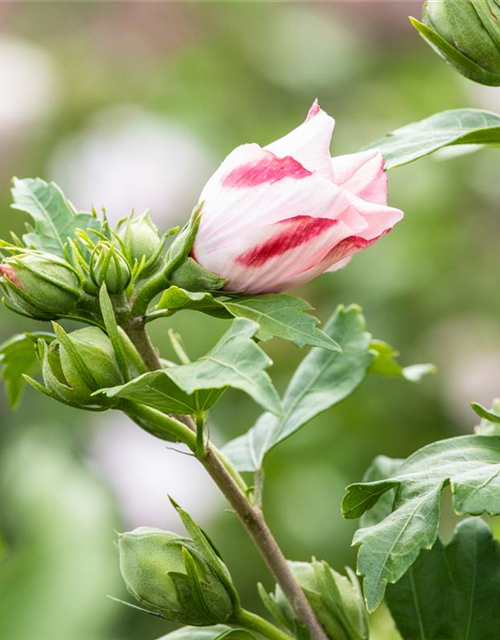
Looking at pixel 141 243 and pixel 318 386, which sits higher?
pixel 141 243

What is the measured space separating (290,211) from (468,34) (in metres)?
0.12

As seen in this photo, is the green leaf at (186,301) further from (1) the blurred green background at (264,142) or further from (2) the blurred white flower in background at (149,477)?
(2) the blurred white flower in background at (149,477)

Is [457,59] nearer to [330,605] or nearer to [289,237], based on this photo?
[289,237]

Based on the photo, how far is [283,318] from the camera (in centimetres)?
41

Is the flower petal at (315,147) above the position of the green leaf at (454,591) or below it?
above

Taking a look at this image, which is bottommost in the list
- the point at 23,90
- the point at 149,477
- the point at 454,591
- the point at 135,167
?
the point at 149,477

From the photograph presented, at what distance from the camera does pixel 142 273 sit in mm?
456

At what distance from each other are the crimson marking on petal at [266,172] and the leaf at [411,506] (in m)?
0.13

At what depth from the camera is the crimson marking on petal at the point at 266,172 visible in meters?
0.41

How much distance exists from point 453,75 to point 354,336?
6.13 feet

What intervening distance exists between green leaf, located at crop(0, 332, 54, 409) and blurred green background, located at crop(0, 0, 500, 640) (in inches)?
1.5

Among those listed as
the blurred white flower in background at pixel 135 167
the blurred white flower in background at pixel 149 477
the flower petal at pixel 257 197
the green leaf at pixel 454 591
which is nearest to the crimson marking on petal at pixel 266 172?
the flower petal at pixel 257 197

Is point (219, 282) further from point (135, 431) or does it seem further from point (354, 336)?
point (135, 431)

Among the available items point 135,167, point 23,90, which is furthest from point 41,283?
point 23,90
